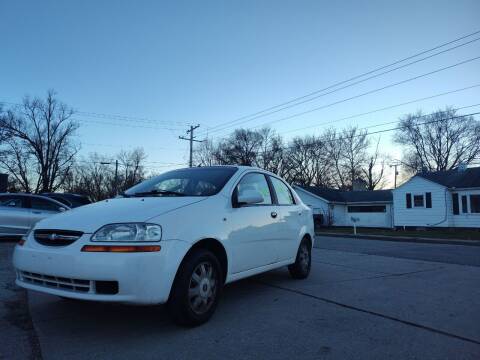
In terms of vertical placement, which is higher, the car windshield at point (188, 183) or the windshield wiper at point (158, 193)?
the car windshield at point (188, 183)

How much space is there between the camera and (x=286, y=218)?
5.84 metres

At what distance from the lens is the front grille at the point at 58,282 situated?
3.41 metres

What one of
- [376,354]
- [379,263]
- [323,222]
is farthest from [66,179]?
[376,354]

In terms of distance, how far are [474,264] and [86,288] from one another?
8985mm

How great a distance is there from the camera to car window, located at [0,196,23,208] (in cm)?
1209

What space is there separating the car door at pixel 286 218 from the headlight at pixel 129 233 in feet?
7.96

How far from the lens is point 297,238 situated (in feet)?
20.4

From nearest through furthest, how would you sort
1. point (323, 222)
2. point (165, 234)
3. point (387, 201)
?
point (165, 234) → point (387, 201) → point (323, 222)

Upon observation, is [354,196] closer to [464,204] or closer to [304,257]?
[464,204]

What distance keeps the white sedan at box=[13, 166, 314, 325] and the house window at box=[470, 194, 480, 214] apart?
2875cm

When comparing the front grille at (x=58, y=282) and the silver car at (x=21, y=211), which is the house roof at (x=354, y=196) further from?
the front grille at (x=58, y=282)

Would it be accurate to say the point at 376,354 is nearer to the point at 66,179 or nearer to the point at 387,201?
the point at 387,201

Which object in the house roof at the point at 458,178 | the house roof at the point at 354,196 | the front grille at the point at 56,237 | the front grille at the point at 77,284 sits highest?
the house roof at the point at 458,178

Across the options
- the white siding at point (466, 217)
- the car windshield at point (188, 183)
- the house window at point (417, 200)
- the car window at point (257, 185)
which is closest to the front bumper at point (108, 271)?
the car windshield at point (188, 183)
